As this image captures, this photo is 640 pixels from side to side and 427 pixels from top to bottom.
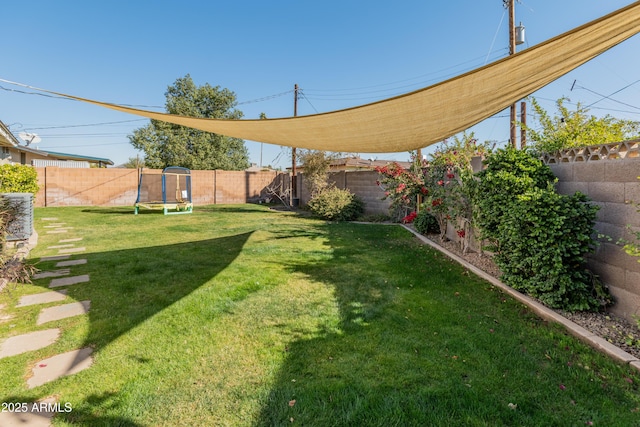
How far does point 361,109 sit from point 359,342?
6.21ft

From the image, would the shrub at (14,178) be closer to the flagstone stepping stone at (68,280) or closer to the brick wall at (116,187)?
the flagstone stepping stone at (68,280)

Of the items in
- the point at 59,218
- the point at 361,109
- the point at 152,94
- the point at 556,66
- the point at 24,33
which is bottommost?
the point at 59,218

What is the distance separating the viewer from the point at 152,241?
5.45 m

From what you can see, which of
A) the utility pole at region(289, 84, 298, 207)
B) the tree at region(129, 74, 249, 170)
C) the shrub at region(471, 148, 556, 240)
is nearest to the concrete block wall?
the shrub at region(471, 148, 556, 240)

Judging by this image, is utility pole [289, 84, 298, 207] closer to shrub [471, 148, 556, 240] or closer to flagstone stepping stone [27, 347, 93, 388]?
shrub [471, 148, 556, 240]

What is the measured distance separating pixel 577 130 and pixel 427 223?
3.02 m

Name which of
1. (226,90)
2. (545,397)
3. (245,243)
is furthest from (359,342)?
(226,90)

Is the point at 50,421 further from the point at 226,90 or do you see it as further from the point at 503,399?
the point at 226,90

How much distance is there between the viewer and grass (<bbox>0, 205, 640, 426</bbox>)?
1.44m

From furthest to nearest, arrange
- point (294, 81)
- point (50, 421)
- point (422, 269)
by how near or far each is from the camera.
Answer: point (294, 81), point (422, 269), point (50, 421)

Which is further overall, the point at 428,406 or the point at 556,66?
the point at 556,66

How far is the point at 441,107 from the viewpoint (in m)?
2.59

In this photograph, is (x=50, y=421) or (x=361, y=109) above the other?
(x=361, y=109)

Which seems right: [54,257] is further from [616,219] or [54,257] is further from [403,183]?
[616,219]
